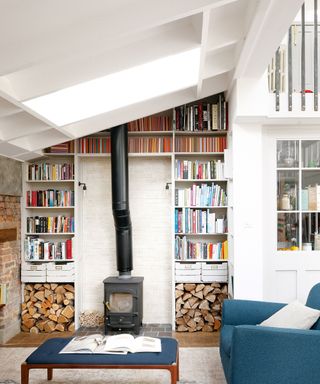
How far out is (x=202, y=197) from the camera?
557 cm

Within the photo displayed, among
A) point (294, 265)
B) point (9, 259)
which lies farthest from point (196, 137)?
point (9, 259)

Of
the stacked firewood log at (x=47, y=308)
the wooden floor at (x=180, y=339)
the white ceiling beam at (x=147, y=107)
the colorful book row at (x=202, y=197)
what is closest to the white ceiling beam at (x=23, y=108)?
the white ceiling beam at (x=147, y=107)

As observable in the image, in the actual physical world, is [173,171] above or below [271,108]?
below

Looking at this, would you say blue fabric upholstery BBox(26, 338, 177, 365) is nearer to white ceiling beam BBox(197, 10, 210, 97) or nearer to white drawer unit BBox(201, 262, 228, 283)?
white drawer unit BBox(201, 262, 228, 283)

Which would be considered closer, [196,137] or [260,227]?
[260,227]

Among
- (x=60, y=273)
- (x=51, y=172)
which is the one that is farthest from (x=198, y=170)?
(x=60, y=273)

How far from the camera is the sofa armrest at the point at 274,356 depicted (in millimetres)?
2938

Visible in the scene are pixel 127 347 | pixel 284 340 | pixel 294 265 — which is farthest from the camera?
pixel 294 265

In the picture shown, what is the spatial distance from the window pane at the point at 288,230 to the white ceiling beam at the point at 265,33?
62.1 inches

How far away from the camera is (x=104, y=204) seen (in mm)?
5891

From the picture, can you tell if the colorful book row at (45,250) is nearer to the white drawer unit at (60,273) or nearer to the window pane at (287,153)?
the white drawer unit at (60,273)

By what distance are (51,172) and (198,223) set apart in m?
1.88

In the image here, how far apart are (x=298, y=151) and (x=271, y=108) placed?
2.17ft

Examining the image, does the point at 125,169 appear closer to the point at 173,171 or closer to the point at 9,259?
the point at 173,171
